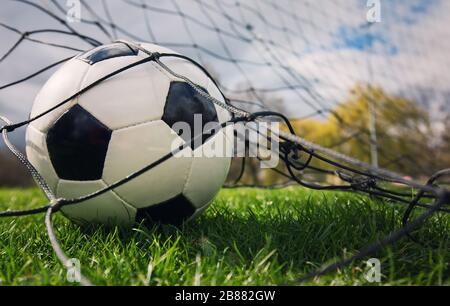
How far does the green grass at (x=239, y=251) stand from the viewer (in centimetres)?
142

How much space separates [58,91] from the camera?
1879 mm

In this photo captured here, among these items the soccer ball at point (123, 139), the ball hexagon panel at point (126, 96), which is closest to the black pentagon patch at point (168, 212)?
the soccer ball at point (123, 139)

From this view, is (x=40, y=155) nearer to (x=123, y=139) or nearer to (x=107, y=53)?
(x=123, y=139)

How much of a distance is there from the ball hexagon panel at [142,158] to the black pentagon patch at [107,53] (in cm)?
41

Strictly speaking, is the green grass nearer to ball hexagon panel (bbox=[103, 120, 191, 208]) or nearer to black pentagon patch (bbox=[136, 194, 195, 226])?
black pentagon patch (bbox=[136, 194, 195, 226])

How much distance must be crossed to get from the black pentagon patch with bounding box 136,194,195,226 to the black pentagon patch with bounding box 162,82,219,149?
0.90ft

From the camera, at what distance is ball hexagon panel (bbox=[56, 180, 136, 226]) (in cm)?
179

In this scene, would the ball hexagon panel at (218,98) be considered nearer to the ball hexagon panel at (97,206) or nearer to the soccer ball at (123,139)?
the soccer ball at (123,139)

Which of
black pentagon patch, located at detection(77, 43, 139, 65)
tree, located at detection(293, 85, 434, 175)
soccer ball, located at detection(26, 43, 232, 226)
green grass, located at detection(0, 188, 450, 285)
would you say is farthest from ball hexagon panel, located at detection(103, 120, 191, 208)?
tree, located at detection(293, 85, 434, 175)
